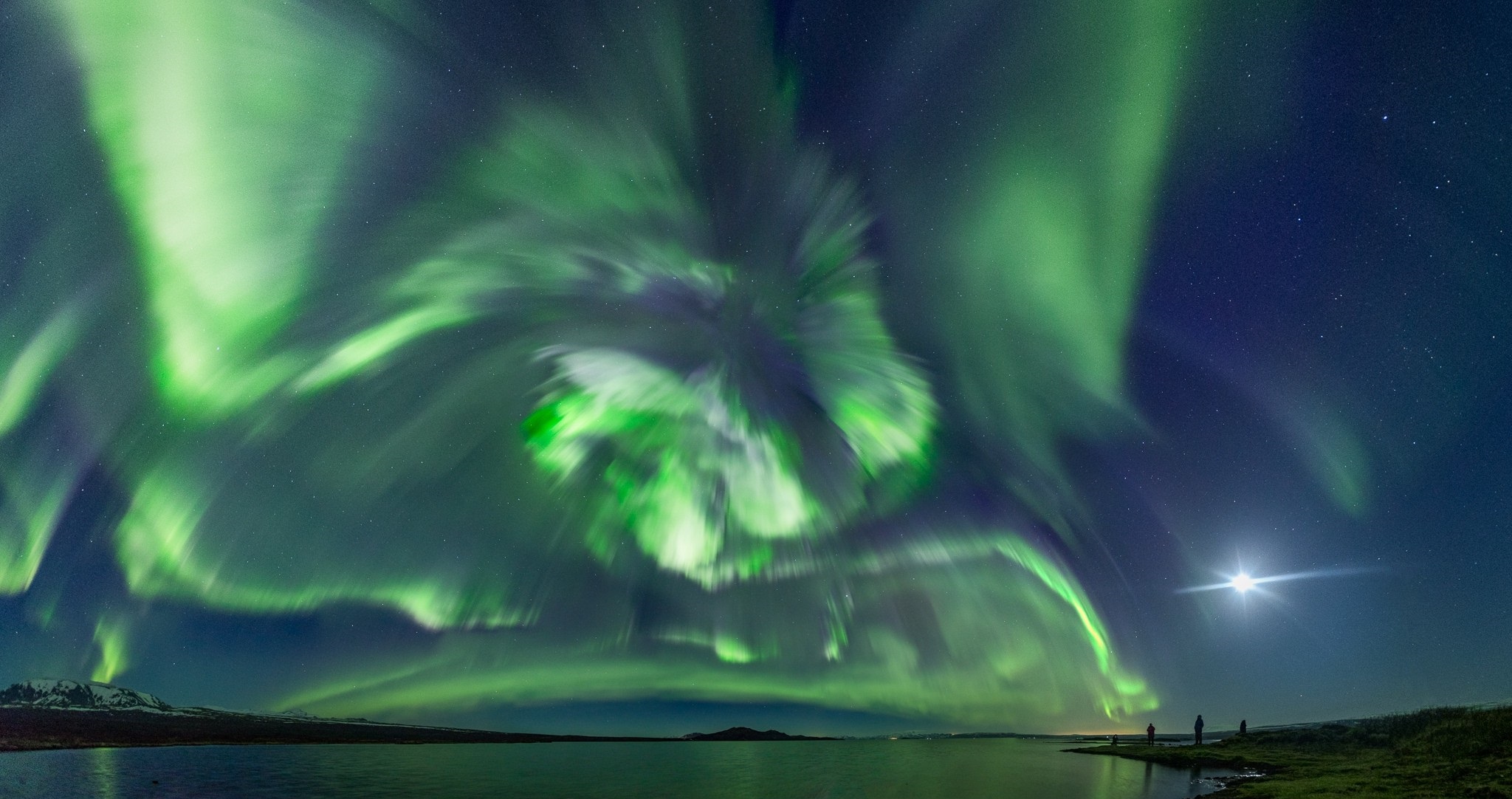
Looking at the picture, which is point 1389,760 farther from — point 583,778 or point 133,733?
point 133,733

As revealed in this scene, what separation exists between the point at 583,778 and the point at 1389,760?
176 ft

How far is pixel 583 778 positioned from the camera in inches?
2285

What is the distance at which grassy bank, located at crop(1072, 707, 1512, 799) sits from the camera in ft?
85.6

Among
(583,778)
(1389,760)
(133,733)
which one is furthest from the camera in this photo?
(133,733)

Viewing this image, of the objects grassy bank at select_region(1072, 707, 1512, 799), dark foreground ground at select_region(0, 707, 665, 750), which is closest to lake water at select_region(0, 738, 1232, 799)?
grassy bank at select_region(1072, 707, 1512, 799)

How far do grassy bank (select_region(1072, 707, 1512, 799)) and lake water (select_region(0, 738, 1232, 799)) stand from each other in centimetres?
402


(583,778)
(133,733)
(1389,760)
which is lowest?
(133,733)

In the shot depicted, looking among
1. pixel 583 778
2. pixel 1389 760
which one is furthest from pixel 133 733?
pixel 1389 760

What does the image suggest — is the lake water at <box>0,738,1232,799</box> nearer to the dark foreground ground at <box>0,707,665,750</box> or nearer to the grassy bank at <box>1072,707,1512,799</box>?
the grassy bank at <box>1072,707,1512,799</box>

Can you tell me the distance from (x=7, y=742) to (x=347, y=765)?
2451 inches

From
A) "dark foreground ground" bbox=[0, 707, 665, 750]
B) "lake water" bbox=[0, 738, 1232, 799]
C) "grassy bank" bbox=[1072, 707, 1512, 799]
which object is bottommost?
"dark foreground ground" bbox=[0, 707, 665, 750]

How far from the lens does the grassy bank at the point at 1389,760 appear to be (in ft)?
85.6

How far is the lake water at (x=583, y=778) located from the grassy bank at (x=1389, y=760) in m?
4.02

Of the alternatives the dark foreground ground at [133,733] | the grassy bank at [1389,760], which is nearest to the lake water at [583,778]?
the grassy bank at [1389,760]
